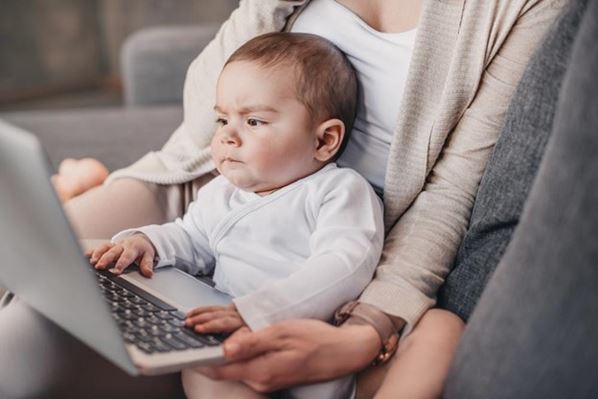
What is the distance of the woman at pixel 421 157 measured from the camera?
807 millimetres

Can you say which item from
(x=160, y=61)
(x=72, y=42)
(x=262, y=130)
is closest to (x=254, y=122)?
(x=262, y=130)

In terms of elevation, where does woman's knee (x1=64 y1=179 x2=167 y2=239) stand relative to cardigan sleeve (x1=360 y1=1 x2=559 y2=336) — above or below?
below

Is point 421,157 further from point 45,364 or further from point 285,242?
point 45,364

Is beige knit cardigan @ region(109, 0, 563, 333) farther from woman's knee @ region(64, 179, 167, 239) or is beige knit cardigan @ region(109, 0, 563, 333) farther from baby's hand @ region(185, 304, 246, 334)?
woman's knee @ region(64, 179, 167, 239)

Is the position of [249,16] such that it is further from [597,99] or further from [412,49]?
[597,99]

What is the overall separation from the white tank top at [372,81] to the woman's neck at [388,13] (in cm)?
2

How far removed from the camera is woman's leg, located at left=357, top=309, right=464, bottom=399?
80 cm

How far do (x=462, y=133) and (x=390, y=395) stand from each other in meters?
0.35

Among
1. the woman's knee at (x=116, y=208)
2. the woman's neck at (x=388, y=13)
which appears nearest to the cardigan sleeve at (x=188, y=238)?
the woman's knee at (x=116, y=208)

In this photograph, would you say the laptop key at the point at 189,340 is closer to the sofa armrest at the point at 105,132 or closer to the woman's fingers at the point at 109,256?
the woman's fingers at the point at 109,256

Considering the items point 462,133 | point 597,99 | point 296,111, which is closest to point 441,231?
point 462,133

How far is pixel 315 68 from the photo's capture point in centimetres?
98

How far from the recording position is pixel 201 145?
1197 millimetres

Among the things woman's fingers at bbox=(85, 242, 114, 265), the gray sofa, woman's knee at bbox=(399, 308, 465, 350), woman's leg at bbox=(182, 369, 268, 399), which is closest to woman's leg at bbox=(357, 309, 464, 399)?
woman's knee at bbox=(399, 308, 465, 350)
